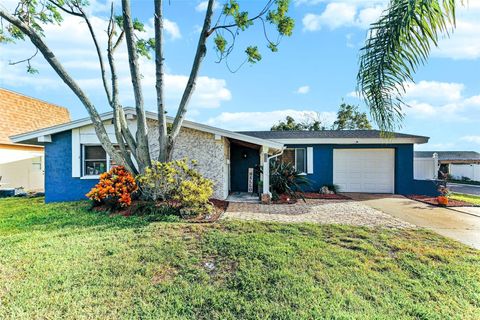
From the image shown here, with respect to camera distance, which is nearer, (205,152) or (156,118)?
(156,118)

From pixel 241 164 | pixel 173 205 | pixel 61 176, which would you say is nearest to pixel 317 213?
pixel 173 205

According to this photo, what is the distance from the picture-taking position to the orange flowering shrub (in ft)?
26.8

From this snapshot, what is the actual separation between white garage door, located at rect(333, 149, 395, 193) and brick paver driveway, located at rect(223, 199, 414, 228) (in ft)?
13.1

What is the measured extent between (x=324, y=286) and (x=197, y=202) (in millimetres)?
4568

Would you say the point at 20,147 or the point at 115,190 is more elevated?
the point at 20,147

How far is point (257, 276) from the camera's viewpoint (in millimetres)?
3844

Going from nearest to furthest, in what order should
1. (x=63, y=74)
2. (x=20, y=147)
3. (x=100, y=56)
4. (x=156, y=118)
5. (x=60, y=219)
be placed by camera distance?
(x=60, y=219) < (x=63, y=74) < (x=100, y=56) < (x=156, y=118) < (x=20, y=147)

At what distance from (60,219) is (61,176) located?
4.39 metres

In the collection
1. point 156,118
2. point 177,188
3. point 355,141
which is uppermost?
point 156,118

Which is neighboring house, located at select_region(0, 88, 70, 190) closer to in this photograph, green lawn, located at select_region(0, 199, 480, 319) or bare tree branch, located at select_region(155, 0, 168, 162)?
bare tree branch, located at select_region(155, 0, 168, 162)

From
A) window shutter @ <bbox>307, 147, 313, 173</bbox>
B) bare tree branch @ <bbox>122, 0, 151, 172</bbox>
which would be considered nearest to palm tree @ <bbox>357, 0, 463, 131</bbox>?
bare tree branch @ <bbox>122, 0, 151, 172</bbox>

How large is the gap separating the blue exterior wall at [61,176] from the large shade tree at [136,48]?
3.07 meters

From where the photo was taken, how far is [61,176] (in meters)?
10.7

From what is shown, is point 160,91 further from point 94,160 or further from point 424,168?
point 424,168
